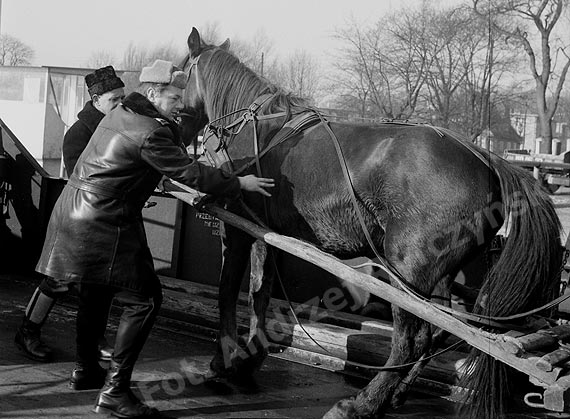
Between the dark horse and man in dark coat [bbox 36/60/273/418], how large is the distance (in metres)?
0.70

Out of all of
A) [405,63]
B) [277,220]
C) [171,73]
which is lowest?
[277,220]

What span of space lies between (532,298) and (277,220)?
5.48 feet

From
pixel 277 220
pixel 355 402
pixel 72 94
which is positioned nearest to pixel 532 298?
pixel 355 402

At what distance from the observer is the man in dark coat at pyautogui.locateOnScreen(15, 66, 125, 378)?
5816 millimetres

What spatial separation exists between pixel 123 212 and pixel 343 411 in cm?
167

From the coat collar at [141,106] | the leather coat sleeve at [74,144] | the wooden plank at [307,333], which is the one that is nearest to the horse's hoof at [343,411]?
the wooden plank at [307,333]

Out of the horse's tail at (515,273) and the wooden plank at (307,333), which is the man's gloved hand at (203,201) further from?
the horse's tail at (515,273)

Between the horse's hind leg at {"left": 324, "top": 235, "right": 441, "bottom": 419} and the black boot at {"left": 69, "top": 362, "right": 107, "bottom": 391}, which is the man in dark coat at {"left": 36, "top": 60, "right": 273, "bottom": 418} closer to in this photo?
the black boot at {"left": 69, "top": 362, "right": 107, "bottom": 391}

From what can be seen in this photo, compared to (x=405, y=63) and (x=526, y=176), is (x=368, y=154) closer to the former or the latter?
(x=526, y=176)

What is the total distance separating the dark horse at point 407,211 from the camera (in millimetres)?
4730

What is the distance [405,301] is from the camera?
4535 mm

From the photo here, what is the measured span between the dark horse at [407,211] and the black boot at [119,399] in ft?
3.43

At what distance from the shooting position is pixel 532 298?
475 cm

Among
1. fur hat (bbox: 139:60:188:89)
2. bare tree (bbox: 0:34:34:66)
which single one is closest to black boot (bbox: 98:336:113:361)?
fur hat (bbox: 139:60:188:89)
